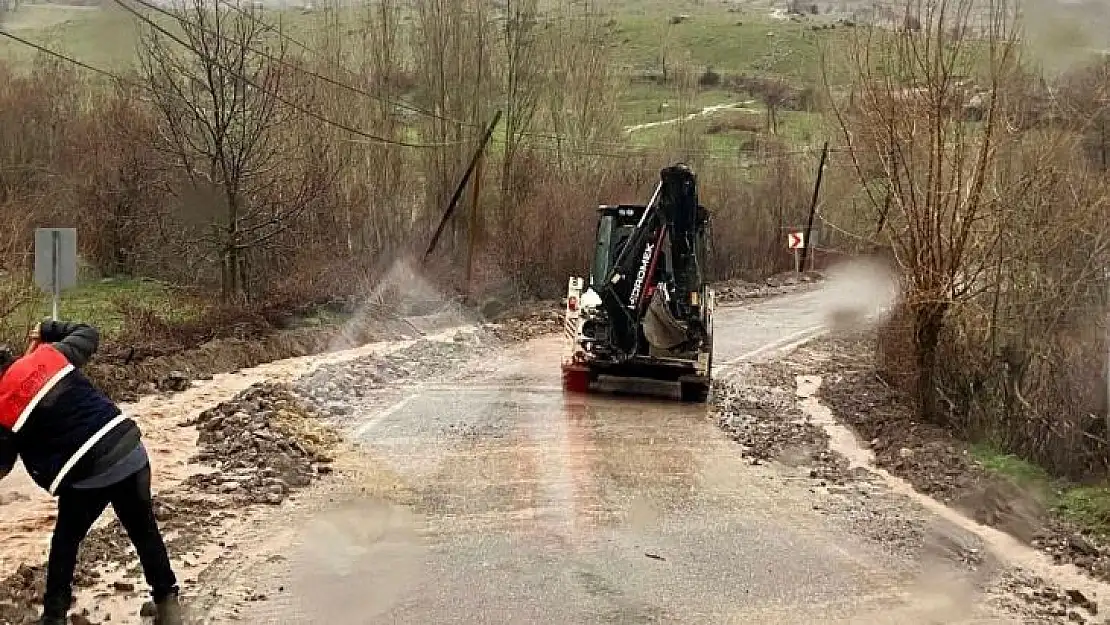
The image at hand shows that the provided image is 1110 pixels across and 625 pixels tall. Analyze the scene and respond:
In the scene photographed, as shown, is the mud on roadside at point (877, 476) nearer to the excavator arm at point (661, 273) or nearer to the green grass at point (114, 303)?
the excavator arm at point (661, 273)

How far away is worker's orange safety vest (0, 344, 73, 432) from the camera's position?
5766 millimetres

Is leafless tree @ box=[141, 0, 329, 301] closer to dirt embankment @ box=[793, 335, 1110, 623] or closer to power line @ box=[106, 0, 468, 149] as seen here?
power line @ box=[106, 0, 468, 149]

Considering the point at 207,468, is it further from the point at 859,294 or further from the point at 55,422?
the point at 859,294

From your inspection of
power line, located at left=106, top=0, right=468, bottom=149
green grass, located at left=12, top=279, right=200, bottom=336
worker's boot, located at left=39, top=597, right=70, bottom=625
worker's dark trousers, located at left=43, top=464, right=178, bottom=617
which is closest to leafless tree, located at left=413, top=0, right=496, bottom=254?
power line, located at left=106, top=0, right=468, bottom=149

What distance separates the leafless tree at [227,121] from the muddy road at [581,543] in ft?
42.3

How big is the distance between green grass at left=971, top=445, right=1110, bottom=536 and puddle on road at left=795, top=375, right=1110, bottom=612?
2.36 feet

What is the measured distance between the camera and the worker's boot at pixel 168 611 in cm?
661

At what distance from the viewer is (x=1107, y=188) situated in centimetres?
1231

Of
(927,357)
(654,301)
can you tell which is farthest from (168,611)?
(654,301)

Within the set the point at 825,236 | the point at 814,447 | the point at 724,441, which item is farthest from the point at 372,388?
the point at 825,236

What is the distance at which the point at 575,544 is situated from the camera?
8953 millimetres

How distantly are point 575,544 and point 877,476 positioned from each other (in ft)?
14.9

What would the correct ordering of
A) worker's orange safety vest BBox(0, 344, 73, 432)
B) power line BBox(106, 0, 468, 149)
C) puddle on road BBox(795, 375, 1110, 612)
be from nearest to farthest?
worker's orange safety vest BBox(0, 344, 73, 432)
puddle on road BBox(795, 375, 1110, 612)
power line BBox(106, 0, 468, 149)

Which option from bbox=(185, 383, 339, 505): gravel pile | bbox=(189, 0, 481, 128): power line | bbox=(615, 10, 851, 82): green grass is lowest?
bbox=(185, 383, 339, 505): gravel pile
